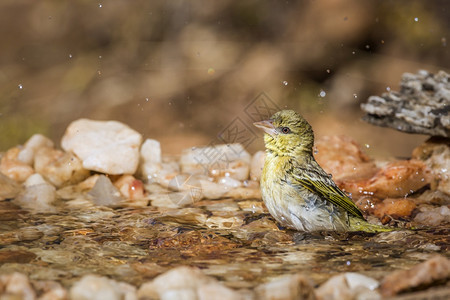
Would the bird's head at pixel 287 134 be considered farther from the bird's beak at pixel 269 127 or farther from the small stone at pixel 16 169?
the small stone at pixel 16 169

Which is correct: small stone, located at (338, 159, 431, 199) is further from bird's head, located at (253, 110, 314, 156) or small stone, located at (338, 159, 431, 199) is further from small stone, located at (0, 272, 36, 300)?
small stone, located at (0, 272, 36, 300)

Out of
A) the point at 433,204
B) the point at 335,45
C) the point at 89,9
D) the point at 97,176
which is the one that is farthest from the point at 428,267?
the point at 89,9

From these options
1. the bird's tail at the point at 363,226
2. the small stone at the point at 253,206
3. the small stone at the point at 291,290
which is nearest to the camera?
the small stone at the point at 291,290

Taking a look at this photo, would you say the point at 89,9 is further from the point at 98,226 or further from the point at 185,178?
the point at 98,226

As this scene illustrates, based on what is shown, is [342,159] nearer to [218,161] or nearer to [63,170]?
[218,161]

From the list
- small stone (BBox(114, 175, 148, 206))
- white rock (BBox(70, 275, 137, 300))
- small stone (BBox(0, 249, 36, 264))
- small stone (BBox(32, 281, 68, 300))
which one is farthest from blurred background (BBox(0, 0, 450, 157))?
white rock (BBox(70, 275, 137, 300))

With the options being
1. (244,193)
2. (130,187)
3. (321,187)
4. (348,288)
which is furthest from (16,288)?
(244,193)

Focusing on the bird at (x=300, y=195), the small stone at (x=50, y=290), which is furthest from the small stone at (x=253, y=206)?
the small stone at (x=50, y=290)
